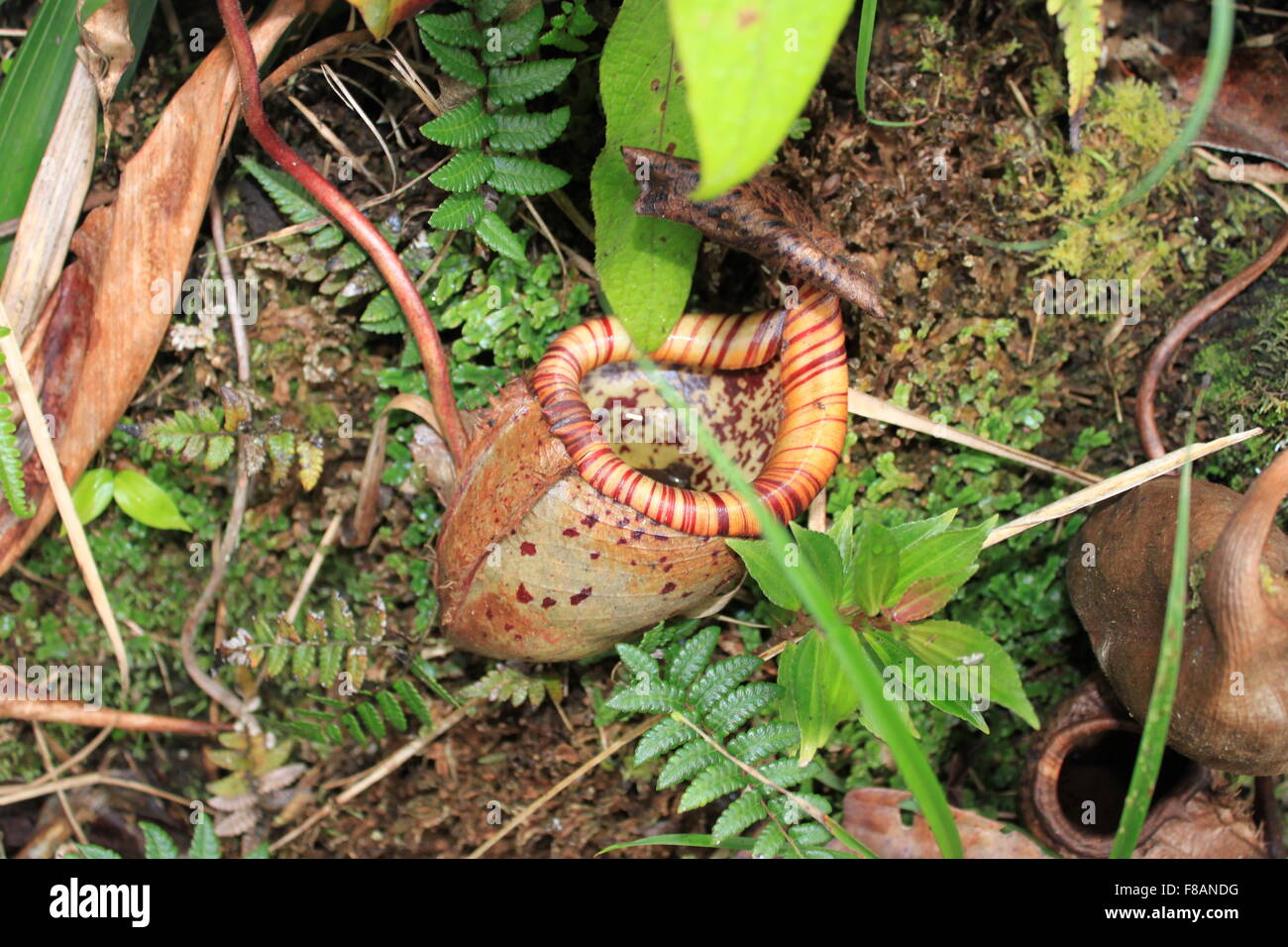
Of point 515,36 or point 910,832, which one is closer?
point 515,36

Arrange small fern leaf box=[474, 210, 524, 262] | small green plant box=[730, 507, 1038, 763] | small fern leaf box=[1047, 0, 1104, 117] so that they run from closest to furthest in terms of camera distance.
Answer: small green plant box=[730, 507, 1038, 763], small fern leaf box=[1047, 0, 1104, 117], small fern leaf box=[474, 210, 524, 262]

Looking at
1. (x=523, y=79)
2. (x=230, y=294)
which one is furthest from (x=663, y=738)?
(x=230, y=294)

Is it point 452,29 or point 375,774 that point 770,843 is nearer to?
point 375,774

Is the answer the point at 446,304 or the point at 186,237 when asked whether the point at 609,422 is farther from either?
the point at 186,237

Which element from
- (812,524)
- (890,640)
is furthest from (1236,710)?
(812,524)

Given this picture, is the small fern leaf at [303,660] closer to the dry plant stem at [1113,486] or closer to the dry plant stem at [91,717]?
the dry plant stem at [91,717]

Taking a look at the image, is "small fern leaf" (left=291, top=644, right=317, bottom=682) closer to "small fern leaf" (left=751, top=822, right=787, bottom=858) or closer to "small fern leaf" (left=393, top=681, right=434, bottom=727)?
"small fern leaf" (left=393, top=681, right=434, bottom=727)

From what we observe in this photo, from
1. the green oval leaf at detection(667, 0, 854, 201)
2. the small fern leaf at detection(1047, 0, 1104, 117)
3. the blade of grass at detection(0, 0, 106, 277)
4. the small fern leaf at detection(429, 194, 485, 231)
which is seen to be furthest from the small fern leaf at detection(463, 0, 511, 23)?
the small fern leaf at detection(1047, 0, 1104, 117)
